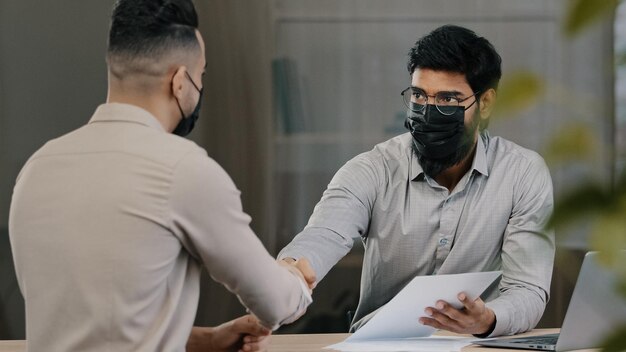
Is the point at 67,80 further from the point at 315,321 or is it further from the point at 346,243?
the point at 346,243

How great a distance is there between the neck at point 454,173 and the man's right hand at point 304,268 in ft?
1.86

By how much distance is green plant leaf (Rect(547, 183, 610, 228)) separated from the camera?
Result: 26cm

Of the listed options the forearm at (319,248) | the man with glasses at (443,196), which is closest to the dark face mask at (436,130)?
the man with glasses at (443,196)

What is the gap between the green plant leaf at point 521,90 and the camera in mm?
271

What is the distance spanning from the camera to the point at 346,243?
7.86 feet

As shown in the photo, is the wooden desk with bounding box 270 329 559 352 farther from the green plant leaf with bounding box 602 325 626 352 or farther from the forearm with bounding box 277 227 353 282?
the green plant leaf with bounding box 602 325 626 352

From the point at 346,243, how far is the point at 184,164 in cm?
107

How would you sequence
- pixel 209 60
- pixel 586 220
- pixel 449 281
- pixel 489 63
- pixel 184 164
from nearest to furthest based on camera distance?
pixel 586 220 → pixel 184 164 → pixel 449 281 → pixel 489 63 → pixel 209 60

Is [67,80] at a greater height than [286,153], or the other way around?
[67,80]

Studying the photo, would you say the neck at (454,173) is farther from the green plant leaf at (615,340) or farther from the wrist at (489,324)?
the green plant leaf at (615,340)

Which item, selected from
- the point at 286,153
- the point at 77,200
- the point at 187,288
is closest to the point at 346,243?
the point at 187,288

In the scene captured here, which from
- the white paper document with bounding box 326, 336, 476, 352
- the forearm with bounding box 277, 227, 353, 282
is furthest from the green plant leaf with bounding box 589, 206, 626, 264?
the forearm with bounding box 277, 227, 353, 282

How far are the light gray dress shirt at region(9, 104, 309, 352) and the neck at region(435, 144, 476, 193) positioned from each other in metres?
1.23

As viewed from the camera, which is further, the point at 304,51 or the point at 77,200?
the point at 304,51
